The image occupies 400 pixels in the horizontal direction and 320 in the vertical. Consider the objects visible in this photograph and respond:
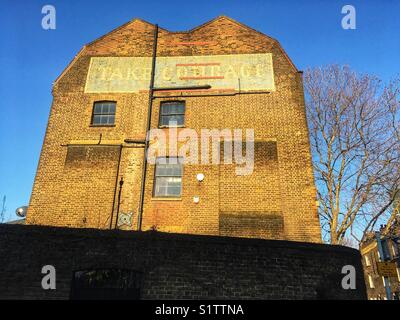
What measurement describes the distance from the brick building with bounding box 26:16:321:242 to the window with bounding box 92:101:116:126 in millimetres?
48

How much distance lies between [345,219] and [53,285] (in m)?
14.8

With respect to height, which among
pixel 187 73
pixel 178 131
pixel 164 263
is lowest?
pixel 164 263

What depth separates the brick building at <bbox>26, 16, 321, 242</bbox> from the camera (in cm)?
1266

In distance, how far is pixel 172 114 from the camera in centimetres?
1490

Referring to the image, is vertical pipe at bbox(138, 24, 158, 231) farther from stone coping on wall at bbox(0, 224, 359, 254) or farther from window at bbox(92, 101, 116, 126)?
stone coping on wall at bbox(0, 224, 359, 254)

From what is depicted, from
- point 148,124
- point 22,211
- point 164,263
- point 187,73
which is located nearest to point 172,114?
point 148,124

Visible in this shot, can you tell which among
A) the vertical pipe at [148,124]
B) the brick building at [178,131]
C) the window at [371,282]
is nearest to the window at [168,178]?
the brick building at [178,131]

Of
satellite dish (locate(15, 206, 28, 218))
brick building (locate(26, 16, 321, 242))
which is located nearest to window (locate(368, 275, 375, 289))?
brick building (locate(26, 16, 321, 242))

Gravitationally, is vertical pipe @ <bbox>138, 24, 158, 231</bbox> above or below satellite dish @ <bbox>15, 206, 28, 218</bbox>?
above

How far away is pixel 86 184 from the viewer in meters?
13.3

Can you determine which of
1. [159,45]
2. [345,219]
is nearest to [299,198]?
[345,219]

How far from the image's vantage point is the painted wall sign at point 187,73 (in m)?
15.1

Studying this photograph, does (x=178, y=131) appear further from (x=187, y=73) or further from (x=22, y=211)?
(x=22, y=211)

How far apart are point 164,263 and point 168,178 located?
20.4ft
